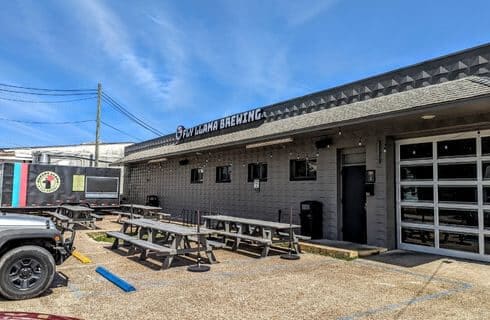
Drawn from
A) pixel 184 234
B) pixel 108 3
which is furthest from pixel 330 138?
pixel 108 3

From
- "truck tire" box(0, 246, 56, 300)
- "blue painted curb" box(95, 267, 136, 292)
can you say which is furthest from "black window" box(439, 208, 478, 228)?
"truck tire" box(0, 246, 56, 300)

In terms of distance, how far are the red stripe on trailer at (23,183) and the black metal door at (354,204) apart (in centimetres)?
1495

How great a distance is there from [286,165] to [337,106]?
8.17 feet

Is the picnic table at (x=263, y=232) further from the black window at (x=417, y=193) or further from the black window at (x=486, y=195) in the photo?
the black window at (x=486, y=195)

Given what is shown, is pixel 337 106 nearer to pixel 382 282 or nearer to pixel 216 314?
pixel 382 282

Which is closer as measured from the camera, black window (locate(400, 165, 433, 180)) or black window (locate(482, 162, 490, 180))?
black window (locate(482, 162, 490, 180))

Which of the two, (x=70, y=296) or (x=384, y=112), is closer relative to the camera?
(x=70, y=296)

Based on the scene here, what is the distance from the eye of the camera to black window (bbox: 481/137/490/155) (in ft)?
25.6

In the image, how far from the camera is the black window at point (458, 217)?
8031mm

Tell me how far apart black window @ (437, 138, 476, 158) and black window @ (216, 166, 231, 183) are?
8.11 meters

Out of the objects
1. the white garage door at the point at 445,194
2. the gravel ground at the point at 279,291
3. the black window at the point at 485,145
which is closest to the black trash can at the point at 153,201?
the gravel ground at the point at 279,291

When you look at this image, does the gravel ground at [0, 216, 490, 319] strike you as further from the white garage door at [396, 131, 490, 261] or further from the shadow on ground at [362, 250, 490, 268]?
the white garage door at [396, 131, 490, 261]

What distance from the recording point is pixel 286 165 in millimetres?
12195

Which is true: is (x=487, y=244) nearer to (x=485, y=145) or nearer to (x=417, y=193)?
→ (x=417, y=193)
